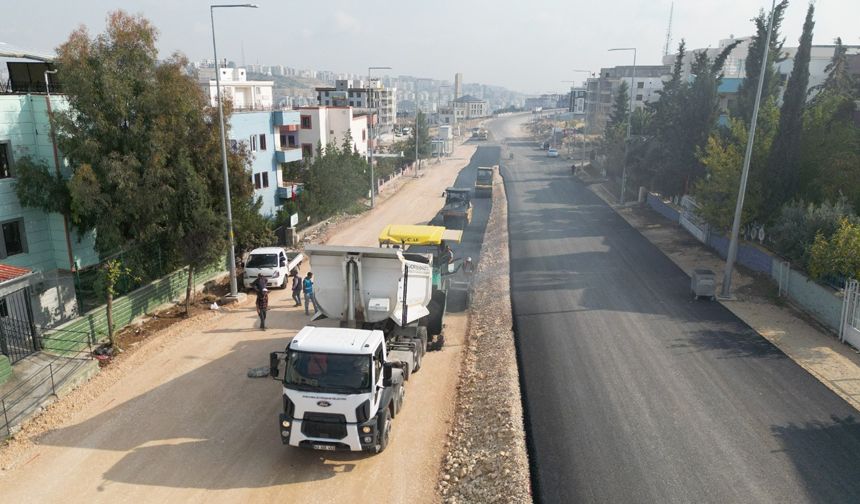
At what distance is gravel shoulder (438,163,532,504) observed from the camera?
1020 cm

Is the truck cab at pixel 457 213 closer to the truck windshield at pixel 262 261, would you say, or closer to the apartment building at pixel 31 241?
the truck windshield at pixel 262 261

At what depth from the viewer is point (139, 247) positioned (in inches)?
760

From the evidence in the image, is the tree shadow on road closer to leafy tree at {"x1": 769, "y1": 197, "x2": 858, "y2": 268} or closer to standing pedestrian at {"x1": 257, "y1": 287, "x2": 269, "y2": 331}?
leafy tree at {"x1": 769, "y1": 197, "x2": 858, "y2": 268}

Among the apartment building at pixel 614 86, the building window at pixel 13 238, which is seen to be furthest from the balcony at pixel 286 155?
the apartment building at pixel 614 86

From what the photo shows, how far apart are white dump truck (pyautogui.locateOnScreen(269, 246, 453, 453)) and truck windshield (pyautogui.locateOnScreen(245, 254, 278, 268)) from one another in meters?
9.56

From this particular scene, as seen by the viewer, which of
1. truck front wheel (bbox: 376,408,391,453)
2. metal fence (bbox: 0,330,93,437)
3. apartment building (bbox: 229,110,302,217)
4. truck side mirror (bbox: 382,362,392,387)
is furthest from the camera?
apartment building (bbox: 229,110,302,217)

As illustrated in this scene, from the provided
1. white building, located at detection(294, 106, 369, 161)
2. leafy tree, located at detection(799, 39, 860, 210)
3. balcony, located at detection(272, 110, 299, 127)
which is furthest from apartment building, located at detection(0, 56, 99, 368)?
leafy tree, located at detection(799, 39, 860, 210)

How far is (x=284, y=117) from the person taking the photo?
117 ft

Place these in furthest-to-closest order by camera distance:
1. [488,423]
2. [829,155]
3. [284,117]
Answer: [284,117]
[829,155]
[488,423]

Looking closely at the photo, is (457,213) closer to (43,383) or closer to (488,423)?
(488,423)

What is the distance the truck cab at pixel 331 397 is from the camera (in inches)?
410

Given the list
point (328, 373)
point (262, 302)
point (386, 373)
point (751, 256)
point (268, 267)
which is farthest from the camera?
point (751, 256)

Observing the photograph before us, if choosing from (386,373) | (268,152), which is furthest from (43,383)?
(268,152)

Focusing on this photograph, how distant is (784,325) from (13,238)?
84.6ft
